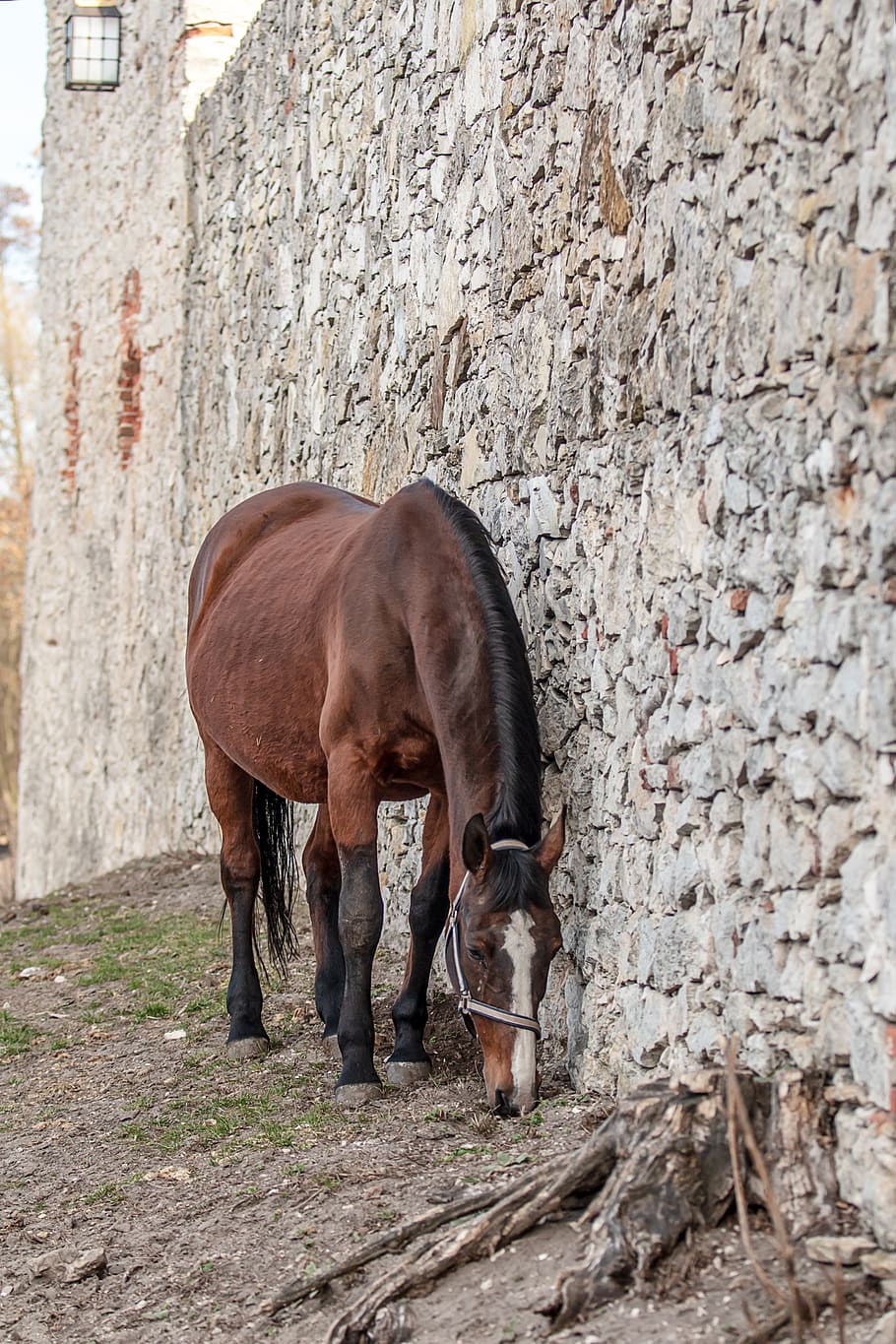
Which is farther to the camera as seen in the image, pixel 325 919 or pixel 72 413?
pixel 72 413

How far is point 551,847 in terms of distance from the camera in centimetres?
397

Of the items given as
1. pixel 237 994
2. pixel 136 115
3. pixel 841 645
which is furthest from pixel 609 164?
pixel 136 115

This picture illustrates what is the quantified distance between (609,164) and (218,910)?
17.4ft

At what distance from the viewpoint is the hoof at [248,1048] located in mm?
5301

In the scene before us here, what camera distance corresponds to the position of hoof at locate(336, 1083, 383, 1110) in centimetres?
443

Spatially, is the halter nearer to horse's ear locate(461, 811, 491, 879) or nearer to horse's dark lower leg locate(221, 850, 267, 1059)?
horse's ear locate(461, 811, 491, 879)

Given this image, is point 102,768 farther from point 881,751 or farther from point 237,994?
point 881,751

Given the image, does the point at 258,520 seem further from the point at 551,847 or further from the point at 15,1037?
the point at 551,847

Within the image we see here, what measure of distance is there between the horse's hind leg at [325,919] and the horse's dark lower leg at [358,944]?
732 millimetres

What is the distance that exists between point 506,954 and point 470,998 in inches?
7.0

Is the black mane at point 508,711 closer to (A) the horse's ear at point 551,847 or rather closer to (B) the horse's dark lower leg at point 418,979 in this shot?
(A) the horse's ear at point 551,847

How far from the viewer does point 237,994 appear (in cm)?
545

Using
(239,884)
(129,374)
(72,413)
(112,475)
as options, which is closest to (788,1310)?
(239,884)

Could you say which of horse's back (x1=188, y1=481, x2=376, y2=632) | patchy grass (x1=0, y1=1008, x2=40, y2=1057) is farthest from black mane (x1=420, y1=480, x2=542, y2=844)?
patchy grass (x1=0, y1=1008, x2=40, y2=1057)
